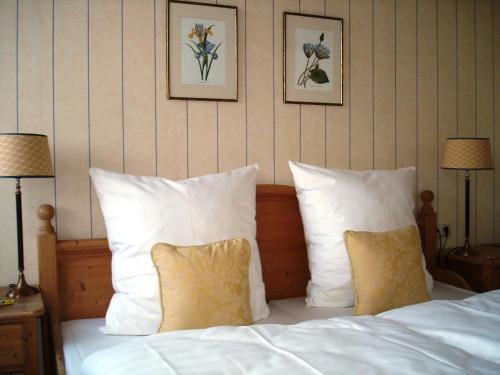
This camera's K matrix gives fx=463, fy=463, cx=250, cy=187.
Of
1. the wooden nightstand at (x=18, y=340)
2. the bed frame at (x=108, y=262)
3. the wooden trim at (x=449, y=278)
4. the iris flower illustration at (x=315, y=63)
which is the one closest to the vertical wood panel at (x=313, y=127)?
the iris flower illustration at (x=315, y=63)

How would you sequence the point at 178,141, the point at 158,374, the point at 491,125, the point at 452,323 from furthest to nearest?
the point at 491,125 < the point at 178,141 < the point at 452,323 < the point at 158,374

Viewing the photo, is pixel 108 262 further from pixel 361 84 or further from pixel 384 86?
pixel 384 86

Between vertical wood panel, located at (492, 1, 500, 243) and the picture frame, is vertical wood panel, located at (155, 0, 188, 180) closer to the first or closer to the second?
the picture frame

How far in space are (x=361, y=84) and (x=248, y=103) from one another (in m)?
0.71

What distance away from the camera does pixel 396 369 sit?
1.05m

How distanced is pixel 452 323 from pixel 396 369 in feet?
1.35

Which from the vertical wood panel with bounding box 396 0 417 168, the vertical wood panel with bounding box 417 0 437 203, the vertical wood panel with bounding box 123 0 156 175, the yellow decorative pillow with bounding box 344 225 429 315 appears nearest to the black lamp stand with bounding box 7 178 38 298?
the vertical wood panel with bounding box 123 0 156 175

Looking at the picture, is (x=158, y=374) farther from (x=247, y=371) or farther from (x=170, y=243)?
(x=170, y=243)

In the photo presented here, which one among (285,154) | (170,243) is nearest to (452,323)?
(170,243)

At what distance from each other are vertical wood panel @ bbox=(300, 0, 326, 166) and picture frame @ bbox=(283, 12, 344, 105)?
0.04 m

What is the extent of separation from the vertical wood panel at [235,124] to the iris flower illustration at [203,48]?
0.15 meters

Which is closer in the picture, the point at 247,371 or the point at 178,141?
the point at 247,371

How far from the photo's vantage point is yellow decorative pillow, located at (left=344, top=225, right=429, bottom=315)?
1842 millimetres

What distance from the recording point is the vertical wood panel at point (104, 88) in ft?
6.82
